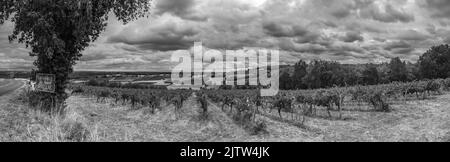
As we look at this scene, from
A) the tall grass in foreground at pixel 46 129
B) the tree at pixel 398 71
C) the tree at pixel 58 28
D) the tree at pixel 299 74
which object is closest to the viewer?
the tall grass in foreground at pixel 46 129

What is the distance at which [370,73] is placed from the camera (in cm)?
11581

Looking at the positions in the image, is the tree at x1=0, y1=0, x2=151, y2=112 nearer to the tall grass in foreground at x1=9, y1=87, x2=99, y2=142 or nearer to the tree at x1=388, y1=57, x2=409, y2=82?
the tall grass in foreground at x1=9, y1=87, x2=99, y2=142

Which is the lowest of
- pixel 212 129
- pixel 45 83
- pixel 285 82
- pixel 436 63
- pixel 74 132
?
pixel 212 129

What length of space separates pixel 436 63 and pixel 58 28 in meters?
113

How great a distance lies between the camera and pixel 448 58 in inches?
4210

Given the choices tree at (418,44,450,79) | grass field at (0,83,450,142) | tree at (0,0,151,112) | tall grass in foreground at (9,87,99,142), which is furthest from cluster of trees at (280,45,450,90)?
tall grass in foreground at (9,87,99,142)

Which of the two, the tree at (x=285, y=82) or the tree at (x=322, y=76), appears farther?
the tree at (x=285, y=82)

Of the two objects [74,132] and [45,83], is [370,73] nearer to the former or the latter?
[45,83]

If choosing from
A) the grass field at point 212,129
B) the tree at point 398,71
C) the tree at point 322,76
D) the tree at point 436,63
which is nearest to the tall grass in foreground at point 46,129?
the grass field at point 212,129

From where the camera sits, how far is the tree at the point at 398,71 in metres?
112

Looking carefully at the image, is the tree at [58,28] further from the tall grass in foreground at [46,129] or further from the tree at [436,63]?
A: the tree at [436,63]

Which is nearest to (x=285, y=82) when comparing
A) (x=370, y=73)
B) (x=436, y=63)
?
(x=370, y=73)
